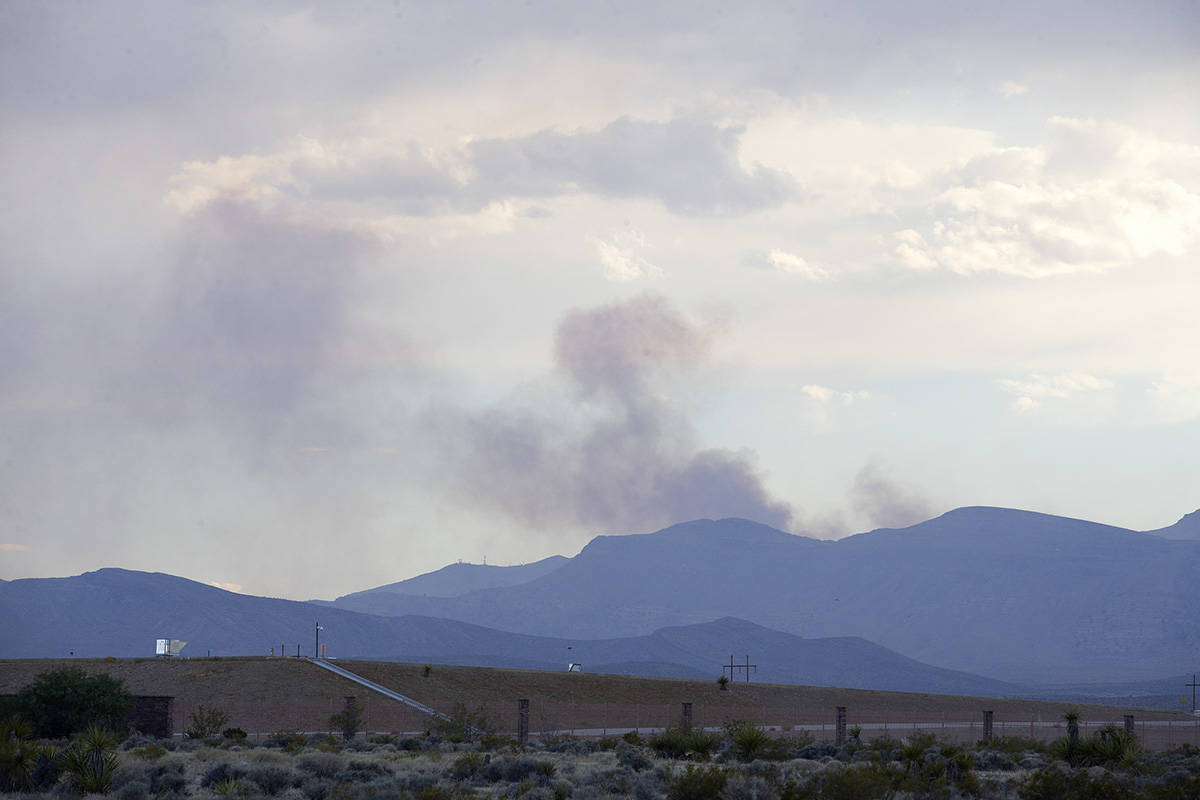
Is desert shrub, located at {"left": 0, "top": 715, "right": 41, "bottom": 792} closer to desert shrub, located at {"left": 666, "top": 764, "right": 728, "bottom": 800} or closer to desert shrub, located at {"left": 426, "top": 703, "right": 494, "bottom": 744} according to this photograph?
desert shrub, located at {"left": 666, "top": 764, "right": 728, "bottom": 800}

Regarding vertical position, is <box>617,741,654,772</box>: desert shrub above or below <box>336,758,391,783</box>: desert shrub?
below

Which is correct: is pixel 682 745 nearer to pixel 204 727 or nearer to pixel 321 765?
pixel 321 765

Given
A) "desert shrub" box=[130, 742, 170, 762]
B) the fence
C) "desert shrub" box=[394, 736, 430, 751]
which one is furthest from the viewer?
the fence

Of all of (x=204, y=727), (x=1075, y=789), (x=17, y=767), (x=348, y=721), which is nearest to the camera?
(x=1075, y=789)

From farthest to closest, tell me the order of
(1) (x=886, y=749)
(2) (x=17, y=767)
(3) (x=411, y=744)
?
(3) (x=411, y=744) → (1) (x=886, y=749) → (2) (x=17, y=767)

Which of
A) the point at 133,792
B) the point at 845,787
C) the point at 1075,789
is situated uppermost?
the point at 845,787

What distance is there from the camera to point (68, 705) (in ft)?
167

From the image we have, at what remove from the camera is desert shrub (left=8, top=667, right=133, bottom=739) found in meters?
50.5

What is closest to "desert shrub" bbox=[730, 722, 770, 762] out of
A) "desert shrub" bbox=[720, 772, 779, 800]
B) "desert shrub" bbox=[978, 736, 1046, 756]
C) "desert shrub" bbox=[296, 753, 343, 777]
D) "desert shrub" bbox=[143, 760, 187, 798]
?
"desert shrub" bbox=[978, 736, 1046, 756]

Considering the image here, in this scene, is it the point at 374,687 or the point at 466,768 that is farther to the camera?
the point at 374,687

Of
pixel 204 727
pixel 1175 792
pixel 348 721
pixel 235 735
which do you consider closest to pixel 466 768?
pixel 1175 792

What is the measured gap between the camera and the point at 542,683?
100812 mm

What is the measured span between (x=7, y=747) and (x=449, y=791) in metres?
10.7

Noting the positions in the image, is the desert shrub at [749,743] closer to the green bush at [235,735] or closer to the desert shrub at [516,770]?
the desert shrub at [516,770]
